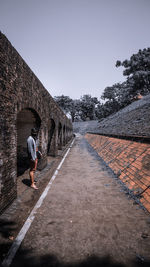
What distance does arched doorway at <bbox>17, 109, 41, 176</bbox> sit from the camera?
21.5 ft

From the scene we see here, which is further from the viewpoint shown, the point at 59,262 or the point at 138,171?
the point at 138,171

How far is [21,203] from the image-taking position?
3.98m

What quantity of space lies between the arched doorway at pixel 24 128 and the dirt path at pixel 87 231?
11.8 feet

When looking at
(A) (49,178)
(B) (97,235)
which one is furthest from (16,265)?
(A) (49,178)

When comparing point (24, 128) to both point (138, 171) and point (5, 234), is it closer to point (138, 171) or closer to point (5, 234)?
point (5, 234)

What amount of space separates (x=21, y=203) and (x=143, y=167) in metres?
4.10

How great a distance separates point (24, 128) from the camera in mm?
7363

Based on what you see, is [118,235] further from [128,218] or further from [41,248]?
[41,248]

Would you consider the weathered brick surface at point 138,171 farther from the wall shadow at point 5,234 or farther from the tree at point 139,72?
the tree at point 139,72

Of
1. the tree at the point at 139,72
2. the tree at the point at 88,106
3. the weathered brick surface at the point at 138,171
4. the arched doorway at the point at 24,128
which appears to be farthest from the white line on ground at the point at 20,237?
the tree at the point at 88,106

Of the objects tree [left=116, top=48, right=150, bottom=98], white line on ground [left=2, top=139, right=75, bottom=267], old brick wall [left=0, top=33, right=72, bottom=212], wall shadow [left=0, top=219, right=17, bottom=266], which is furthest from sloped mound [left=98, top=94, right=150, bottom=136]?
tree [left=116, top=48, right=150, bottom=98]

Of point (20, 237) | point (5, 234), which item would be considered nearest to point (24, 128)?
point (5, 234)

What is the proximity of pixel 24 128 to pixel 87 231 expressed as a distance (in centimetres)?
588

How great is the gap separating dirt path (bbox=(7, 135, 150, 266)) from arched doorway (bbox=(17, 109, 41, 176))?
11.8 feet
